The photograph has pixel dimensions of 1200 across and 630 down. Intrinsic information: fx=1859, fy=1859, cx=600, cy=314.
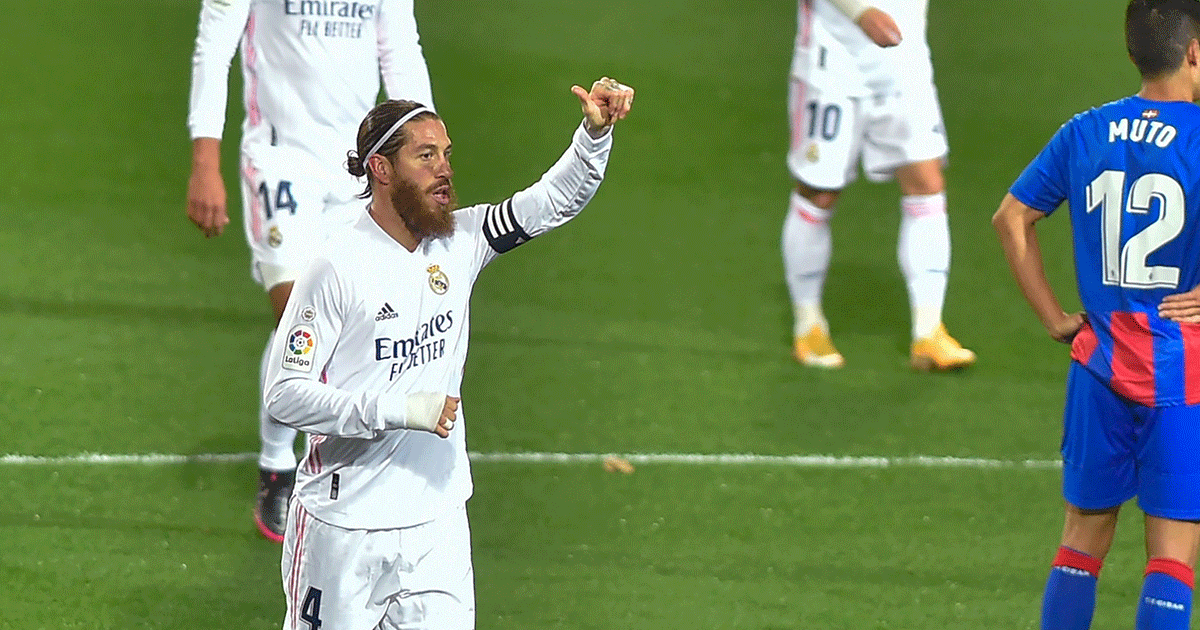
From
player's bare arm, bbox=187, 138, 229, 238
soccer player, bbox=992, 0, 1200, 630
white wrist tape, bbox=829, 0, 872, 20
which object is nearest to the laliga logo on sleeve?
player's bare arm, bbox=187, 138, 229, 238

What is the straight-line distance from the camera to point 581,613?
20.0 ft

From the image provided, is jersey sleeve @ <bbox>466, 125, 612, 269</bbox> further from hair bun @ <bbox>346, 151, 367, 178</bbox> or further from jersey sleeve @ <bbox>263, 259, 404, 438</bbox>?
jersey sleeve @ <bbox>263, 259, 404, 438</bbox>

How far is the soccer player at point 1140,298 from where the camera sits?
4812 millimetres

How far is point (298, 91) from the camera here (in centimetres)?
651

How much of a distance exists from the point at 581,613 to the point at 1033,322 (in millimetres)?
4171

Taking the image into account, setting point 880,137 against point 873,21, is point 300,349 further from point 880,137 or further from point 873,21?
point 880,137

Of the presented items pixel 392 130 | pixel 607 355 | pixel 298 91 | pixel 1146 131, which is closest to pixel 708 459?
pixel 607 355

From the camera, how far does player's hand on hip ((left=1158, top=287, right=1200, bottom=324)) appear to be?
487cm

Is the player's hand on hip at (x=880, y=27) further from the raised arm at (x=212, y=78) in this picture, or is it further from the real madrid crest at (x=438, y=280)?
the real madrid crest at (x=438, y=280)

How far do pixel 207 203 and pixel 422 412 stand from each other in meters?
2.14

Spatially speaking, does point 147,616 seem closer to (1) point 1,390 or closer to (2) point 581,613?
(2) point 581,613

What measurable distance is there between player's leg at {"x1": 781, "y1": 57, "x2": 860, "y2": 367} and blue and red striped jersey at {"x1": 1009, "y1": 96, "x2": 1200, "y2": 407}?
3557 mm

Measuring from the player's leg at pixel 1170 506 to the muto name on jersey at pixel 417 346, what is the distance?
6.19ft

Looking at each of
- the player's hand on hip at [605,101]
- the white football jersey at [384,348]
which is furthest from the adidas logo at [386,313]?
the player's hand on hip at [605,101]
